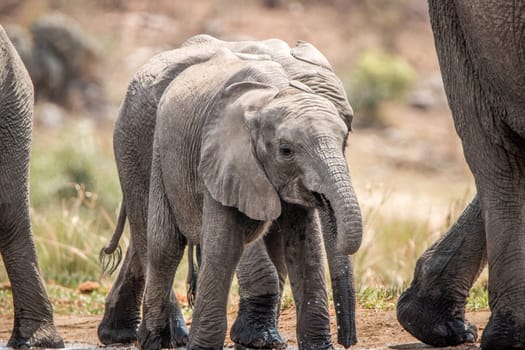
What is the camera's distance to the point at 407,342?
24.2ft

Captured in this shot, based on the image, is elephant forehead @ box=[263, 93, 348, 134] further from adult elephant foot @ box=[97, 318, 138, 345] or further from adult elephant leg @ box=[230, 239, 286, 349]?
adult elephant foot @ box=[97, 318, 138, 345]

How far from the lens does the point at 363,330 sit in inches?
302

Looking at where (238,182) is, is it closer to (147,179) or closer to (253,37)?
(147,179)

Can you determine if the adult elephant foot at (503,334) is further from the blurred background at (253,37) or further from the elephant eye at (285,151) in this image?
the blurred background at (253,37)

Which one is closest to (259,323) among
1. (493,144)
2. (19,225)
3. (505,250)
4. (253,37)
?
(505,250)

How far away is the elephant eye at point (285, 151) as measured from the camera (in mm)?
5625

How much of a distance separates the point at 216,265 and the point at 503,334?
49.5 inches

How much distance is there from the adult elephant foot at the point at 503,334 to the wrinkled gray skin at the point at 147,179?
0.59 metres

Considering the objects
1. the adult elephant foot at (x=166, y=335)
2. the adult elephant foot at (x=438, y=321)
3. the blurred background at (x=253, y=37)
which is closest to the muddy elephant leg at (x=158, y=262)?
the adult elephant foot at (x=166, y=335)

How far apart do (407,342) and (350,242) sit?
2204mm

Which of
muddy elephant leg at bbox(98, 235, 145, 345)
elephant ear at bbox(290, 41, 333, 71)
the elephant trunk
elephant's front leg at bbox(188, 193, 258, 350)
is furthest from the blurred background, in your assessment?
the elephant trunk

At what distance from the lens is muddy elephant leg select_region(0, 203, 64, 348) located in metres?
7.70

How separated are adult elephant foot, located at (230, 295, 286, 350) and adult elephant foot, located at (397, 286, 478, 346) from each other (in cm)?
68

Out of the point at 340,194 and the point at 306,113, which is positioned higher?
the point at 306,113
